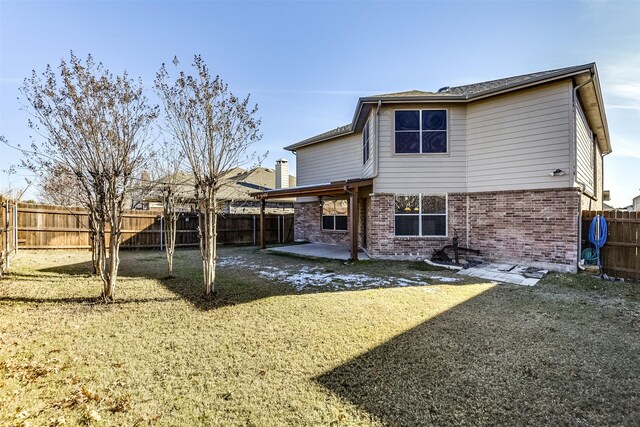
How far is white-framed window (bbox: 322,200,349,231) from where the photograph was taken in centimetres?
1406

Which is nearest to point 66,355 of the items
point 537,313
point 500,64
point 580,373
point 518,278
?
point 580,373

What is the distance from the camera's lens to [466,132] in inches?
393

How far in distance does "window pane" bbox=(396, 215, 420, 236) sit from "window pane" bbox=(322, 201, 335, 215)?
Result: 185 inches

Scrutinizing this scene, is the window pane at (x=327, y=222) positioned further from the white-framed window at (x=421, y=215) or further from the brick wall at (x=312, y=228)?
the white-framed window at (x=421, y=215)

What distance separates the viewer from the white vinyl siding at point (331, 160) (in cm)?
1352

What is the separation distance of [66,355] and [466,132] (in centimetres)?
1082

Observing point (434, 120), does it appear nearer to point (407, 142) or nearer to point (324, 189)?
point (407, 142)

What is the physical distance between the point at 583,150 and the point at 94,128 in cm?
1343

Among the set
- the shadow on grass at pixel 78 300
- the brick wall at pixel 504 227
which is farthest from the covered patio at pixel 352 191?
the shadow on grass at pixel 78 300

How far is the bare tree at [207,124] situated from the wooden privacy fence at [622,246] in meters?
9.01

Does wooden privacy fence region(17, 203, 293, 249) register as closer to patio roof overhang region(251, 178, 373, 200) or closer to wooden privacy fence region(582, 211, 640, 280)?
patio roof overhang region(251, 178, 373, 200)

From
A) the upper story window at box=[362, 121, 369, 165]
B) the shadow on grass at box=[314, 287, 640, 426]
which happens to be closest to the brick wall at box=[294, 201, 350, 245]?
the upper story window at box=[362, 121, 369, 165]

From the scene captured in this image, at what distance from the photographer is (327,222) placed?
48.9ft

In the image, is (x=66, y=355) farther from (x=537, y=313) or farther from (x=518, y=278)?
(x=518, y=278)
